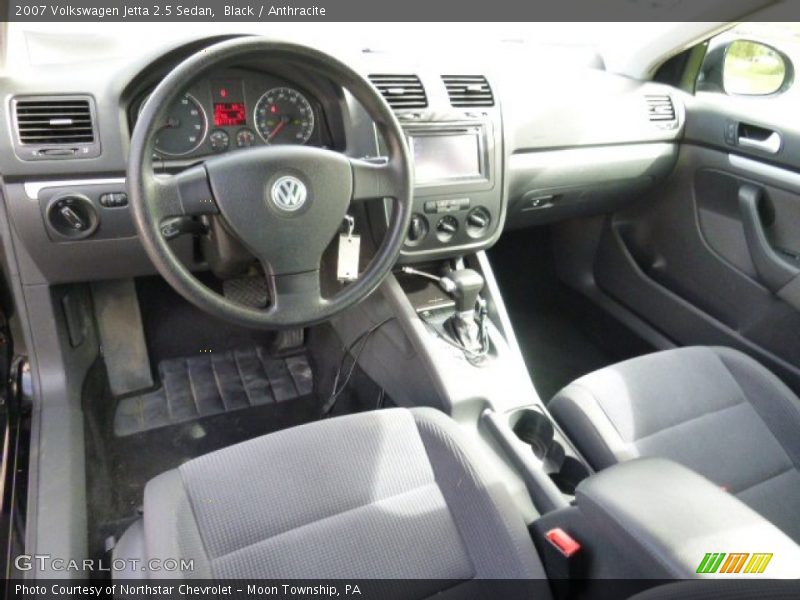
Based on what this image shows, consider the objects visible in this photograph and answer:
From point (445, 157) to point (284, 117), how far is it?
15.7 inches

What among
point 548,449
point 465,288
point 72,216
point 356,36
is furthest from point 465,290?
point 72,216

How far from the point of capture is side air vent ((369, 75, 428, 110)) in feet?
4.95

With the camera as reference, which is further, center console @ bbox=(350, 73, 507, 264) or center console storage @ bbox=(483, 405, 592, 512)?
center console @ bbox=(350, 73, 507, 264)

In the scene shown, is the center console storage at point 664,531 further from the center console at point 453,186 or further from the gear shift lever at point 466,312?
the center console at point 453,186

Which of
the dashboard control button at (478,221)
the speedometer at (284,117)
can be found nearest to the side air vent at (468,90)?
the dashboard control button at (478,221)

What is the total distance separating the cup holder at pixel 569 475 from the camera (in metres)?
1.38

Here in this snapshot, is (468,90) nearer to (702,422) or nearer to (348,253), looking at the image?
(348,253)

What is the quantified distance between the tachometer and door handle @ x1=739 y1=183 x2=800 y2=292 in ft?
5.25

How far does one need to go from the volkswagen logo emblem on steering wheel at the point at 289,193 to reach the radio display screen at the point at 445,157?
441 mm

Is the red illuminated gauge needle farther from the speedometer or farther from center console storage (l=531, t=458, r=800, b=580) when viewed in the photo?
center console storage (l=531, t=458, r=800, b=580)

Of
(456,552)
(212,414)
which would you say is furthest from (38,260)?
(456,552)

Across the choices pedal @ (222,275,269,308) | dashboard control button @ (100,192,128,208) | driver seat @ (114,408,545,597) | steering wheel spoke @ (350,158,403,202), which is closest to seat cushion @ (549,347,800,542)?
driver seat @ (114,408,545,597)

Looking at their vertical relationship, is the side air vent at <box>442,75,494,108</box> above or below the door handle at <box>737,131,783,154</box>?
above

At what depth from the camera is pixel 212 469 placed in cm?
108
